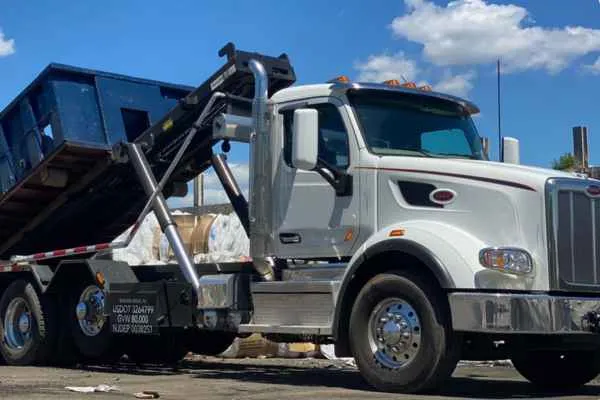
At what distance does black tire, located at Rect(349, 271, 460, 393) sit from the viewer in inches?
283

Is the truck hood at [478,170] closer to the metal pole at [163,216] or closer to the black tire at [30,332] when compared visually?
the metal pole at [163,216]

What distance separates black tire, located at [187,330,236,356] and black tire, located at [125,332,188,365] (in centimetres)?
11

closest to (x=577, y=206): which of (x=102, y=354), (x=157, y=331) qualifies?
(x=157, y=331)

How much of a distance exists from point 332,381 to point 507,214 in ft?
8.63

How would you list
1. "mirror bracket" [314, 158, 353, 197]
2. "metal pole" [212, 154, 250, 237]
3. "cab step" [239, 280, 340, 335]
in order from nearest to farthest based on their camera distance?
"cab step" [239, 280, 340, 335] → "mirror bracket" [314, 158, 353, 197] → "metal pole" [212, 154, 250, 237]

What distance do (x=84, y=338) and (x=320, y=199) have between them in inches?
156

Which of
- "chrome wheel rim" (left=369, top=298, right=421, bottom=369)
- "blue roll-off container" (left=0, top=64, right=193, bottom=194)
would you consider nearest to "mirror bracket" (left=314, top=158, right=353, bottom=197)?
"chrome wheel rim" (left=369, top=298, right=421, bottom=369)

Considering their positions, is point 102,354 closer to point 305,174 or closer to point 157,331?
point 157,331

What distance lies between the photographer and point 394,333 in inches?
297

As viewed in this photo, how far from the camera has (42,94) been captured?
10656 millimetres

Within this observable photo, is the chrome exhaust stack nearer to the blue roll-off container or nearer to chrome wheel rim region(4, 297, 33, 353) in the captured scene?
the blue roll-off container

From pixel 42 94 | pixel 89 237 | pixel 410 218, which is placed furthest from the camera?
pixel 89 237

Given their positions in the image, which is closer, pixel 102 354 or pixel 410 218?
pixel 410 218

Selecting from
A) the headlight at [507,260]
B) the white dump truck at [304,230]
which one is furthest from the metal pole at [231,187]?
the headlight at [507,260]
